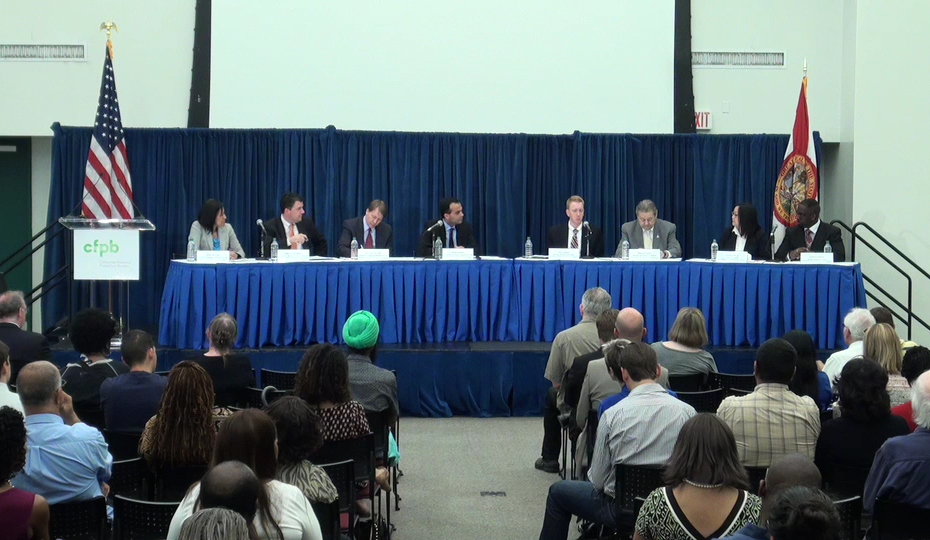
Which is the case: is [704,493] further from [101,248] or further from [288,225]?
[288,225]

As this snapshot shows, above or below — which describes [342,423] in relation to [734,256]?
below

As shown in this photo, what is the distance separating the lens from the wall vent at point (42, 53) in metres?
10.2

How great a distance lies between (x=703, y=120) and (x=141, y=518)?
28.0 feet

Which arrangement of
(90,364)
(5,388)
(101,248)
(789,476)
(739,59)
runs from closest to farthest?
1. (789,476)
2. (5,388)
3. (90,364)
4. (101,248)
5. (739,59)

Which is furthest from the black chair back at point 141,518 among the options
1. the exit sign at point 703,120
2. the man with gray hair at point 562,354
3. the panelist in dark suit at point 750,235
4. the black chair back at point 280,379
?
the exit sign at point 703,120

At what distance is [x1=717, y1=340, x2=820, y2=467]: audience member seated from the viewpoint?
4172mm

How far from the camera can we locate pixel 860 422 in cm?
412

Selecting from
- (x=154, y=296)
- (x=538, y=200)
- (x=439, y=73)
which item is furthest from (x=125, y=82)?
(x=538, y=200)

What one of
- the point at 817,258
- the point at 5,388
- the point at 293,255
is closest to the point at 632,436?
the point at 5,388

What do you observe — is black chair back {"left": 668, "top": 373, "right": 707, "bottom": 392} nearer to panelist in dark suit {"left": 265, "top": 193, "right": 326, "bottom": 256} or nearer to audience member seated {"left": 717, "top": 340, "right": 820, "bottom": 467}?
audience member seated {"left": 717, "top": 340, "right": 820, "bottom": 467}

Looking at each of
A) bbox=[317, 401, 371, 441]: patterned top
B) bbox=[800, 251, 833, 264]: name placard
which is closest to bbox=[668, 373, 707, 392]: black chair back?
bbox=[317, 401, 371, 441]: patterned top

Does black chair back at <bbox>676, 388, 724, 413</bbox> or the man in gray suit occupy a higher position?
the man in gray suit

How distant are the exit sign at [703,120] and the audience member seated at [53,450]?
318 inches

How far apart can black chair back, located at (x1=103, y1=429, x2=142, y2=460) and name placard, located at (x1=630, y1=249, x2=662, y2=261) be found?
485 centimetres
